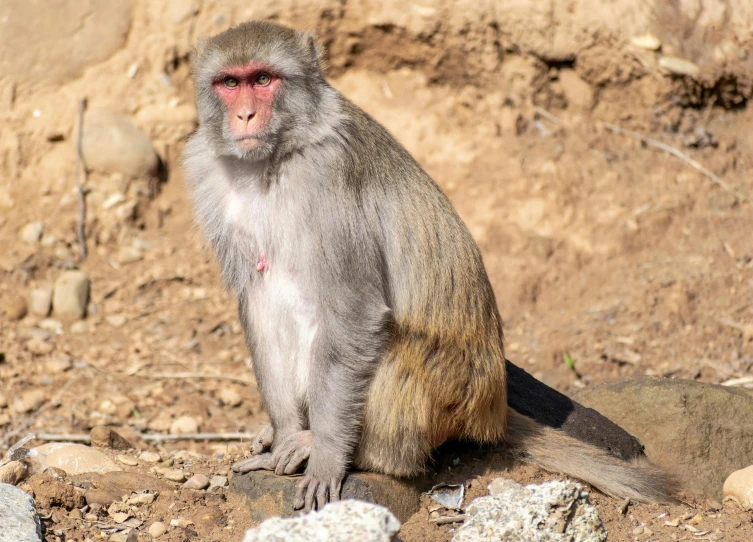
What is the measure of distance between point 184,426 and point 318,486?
2884 millimetres

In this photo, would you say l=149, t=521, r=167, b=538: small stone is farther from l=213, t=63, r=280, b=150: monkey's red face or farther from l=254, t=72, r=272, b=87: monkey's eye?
l=254, t=72, r=272, b=87: monkey's eye

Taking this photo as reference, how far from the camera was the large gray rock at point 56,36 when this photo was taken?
877 cm

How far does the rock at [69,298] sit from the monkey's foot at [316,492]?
4.44 meters

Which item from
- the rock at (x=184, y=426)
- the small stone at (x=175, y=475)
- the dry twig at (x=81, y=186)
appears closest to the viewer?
the small stone at (x=175, y=475)

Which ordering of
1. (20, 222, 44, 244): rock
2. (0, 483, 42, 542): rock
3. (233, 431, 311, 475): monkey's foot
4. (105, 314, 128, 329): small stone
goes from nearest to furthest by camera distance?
(0, 483, 42, 542): rock < (233, 431, 311, 475): monkey's foot < (105, 314, 128, 329): small stone < (20, 222, 44, 244): rock

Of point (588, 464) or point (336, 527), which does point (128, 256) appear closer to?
point (588, 464)

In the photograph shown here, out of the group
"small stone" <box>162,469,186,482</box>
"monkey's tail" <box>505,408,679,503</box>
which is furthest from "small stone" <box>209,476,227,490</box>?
"monkey's tail" <box>505,408,679,503</box>

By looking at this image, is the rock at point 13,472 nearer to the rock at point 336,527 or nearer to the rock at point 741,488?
the rock at point 336,527

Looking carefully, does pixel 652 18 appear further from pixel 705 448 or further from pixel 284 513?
pixel 284 513

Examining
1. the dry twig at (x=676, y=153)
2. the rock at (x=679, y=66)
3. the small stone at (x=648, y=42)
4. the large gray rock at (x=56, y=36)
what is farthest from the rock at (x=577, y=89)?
the large gray rock at (x=56, y=36)

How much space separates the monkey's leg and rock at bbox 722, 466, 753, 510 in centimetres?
229

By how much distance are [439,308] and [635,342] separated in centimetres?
356

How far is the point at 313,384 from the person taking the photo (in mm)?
4605

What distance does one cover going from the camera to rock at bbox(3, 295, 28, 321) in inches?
319
